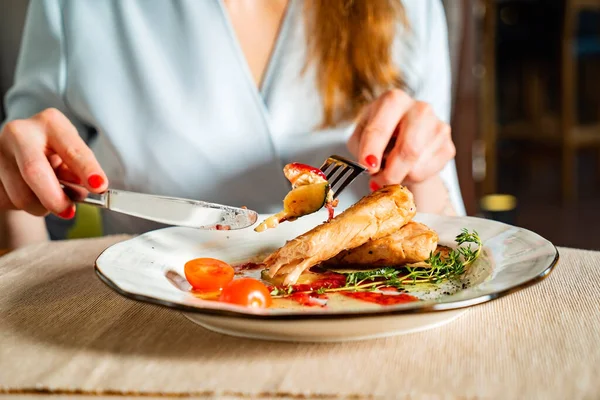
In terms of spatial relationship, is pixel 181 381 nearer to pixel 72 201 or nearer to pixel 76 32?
pixel 72 201

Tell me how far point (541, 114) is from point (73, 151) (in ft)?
17.2

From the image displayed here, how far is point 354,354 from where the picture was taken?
2.66 feet

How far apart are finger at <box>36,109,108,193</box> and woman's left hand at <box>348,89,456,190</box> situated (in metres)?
0.51

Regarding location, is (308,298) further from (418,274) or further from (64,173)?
(64,173)

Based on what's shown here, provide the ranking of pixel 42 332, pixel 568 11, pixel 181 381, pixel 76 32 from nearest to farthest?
pixel 181 381
pixel 42 332
pixel 76 32
pixel 568 11

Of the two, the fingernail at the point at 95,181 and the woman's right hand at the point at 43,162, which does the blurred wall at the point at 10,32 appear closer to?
the woman's right hand at the point at 43,162

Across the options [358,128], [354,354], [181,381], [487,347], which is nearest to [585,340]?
[487,347]

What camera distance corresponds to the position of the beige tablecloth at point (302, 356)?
0.73 m

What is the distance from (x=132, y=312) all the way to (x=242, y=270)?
0.24 metres

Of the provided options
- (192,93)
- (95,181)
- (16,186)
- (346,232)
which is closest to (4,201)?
(16,186)

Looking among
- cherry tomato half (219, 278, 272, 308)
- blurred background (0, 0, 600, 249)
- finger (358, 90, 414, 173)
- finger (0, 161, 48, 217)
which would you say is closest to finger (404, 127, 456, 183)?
finger (358, 90, 414, 173)

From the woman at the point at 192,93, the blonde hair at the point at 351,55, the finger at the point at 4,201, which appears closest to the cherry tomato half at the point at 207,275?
the finger at the point at 4,201

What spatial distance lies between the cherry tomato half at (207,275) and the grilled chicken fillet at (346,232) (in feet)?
0.27

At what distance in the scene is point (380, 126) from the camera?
1386 mm
